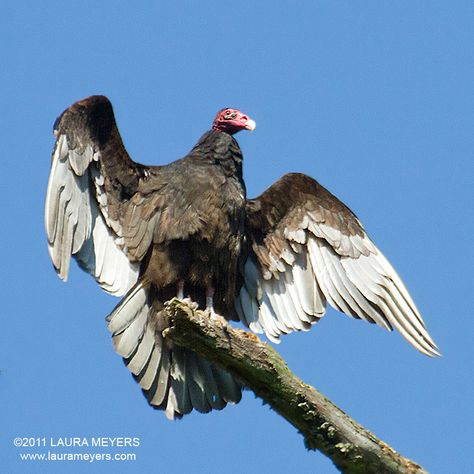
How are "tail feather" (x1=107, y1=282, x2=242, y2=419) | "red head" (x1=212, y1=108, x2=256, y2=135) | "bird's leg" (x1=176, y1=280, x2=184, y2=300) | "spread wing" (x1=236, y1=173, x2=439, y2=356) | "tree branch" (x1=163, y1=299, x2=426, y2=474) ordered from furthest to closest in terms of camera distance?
"red head" (x1=212, y1=108, x2=256, y2=135) < "spread wing" (x1=236, y1=173, x2=439, y2=356) < "bird's leg" (x1=176, y1=280, x2=184, y2=300) < "tail feather" (x1=107, y1=282, x2=242, y2=419) < "tree branch" (x1=163, y1=299, x2=426, y2=474)

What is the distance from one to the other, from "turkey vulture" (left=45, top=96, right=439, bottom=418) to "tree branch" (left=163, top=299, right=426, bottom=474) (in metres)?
1.19

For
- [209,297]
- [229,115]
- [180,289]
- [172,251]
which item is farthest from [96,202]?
[229,115]

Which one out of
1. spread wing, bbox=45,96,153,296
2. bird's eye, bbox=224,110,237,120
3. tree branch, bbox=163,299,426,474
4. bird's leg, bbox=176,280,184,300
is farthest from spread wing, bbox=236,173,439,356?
tree branch, bbox=163,299,426,474

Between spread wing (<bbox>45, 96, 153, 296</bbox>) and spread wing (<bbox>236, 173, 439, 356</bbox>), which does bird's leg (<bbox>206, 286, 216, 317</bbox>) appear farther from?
spread wing (<bbox>236, 173, 439, 356</bbox>)

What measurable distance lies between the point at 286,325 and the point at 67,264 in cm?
202

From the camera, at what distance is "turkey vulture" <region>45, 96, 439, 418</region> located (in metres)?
8.01

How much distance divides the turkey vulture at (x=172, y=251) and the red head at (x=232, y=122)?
20 cm

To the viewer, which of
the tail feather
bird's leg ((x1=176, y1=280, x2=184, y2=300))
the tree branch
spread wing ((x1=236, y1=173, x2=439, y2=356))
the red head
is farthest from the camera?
the red head

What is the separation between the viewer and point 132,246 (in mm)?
8242

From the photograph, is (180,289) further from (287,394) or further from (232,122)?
(287,394)

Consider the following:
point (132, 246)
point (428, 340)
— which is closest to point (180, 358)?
point (132, 246)

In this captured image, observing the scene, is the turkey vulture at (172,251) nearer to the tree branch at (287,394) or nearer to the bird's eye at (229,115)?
the bird's eye at (229,115)

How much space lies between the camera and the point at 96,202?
27.1ft

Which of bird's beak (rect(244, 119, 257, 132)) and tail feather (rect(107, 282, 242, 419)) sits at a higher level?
bird's beak (rect(244, 119, 257, 132))
